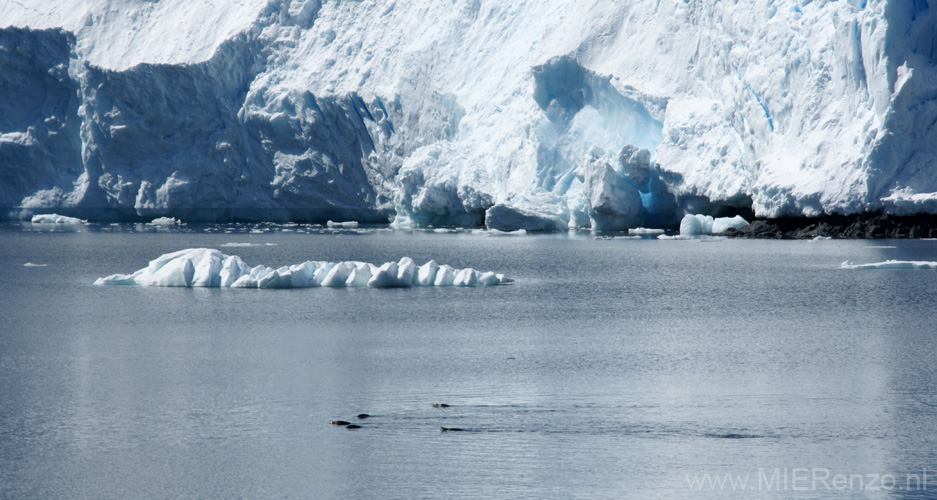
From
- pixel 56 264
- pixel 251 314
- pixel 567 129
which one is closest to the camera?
pixel 251 314

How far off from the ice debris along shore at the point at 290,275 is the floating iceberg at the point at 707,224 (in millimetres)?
12603

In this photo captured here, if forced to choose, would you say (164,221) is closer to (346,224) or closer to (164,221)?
(164,221)

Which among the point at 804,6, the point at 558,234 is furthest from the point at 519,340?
the point at 558,234

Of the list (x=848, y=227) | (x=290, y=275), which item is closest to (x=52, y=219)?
(x=290, y=275)

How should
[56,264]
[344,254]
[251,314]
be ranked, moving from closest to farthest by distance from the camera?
[251,314], [56,264], [344,254]

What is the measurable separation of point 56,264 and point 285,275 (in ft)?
22.4

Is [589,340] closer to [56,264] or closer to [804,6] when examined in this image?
[56,264]

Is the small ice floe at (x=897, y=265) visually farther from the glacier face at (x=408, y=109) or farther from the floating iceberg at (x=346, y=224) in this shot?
the floating iceberg at (x=346, y=224)

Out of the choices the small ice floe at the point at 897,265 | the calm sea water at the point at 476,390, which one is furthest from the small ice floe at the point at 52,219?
the small ice floe at the point at 897,265

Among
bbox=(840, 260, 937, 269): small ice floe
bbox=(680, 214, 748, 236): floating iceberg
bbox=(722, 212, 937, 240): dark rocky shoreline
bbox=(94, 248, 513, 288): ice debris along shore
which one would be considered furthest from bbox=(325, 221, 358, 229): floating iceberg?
bbox=(840, 260, 937, 269): small ice floe

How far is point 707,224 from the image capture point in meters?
26.7

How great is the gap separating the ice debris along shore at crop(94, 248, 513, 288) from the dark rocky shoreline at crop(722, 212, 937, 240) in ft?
39.8

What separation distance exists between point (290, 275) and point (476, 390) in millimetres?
7804

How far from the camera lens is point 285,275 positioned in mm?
14273
